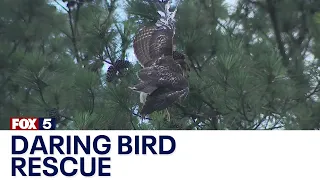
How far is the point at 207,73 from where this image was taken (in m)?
2.12

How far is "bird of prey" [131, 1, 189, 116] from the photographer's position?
1992mm

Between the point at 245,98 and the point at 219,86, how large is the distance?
104 millimetres

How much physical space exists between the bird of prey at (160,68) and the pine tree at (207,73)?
57 mm

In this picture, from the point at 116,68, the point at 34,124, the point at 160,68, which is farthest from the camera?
the point at 116,68

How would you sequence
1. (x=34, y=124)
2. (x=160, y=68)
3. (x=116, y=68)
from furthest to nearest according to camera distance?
1. (x=116, y=68)
2. (x=34, y=124)
3. (x=160, y=68)

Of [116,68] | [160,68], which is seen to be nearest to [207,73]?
[160,68]

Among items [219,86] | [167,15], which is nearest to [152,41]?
[167,15]

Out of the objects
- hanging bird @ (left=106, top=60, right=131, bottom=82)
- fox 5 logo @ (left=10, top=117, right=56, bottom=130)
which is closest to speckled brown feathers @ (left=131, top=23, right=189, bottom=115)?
hanging bird @ (left=106, top=60, right=131, bottom=82)

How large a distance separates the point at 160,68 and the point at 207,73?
0.60ft

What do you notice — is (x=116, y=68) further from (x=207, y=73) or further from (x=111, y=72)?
Result: (x=207, y=73)

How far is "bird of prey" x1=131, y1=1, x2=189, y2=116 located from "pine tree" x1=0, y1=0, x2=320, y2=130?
57mm

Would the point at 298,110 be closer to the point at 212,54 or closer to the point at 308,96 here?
the point at 308,96

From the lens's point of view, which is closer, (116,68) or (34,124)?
(34,124)

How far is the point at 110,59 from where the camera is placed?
2447 millimetres
